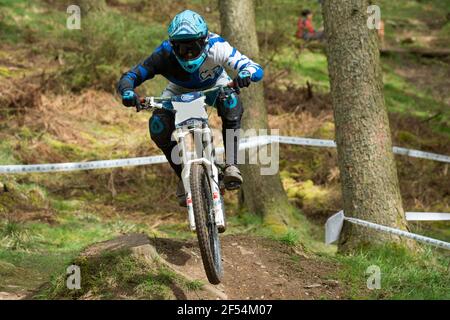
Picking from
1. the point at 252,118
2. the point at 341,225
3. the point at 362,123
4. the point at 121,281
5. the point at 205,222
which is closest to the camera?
the point at 205,222

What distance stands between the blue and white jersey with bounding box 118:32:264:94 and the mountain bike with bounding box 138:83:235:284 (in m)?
0.31

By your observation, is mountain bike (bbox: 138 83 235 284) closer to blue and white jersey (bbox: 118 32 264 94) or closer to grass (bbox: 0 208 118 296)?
blue and white jersey (bbox: 118 32 264 94)

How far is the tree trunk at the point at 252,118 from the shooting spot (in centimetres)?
913

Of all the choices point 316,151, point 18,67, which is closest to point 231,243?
point 316,151

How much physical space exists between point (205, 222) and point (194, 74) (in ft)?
4.75

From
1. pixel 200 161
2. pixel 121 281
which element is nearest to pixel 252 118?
pixel 200 161

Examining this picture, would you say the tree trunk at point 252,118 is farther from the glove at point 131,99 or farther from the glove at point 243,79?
the glove at point 131,99

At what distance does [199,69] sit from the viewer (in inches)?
229

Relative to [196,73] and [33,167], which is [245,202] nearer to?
[33,167]

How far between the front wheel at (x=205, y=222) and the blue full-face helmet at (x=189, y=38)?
876mm

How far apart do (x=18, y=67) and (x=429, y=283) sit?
10557mm

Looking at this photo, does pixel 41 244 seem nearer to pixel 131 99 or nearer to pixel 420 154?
pixel 131 99

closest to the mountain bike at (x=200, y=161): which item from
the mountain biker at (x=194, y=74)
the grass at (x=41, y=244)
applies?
the mountain biker at (x=194, y=74)

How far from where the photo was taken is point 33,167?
9.10 meters
